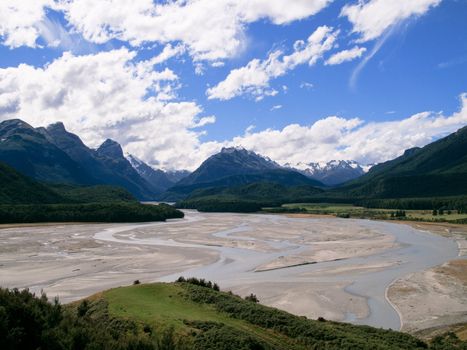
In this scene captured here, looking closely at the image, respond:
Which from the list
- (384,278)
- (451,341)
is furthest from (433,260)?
(451,341)

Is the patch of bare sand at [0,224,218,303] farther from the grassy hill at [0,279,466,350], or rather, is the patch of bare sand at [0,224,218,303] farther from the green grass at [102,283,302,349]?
the grassy hill at [0,279,466,350]

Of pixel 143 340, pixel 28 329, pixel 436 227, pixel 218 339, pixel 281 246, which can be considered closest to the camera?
pixel 28 329

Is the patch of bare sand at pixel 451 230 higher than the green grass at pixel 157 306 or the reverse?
the reverse

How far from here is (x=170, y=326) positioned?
25.3 metres

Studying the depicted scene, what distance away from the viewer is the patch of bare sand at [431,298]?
44.3 metres

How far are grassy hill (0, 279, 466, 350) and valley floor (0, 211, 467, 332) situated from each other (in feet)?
48.4

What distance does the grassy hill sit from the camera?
18.9 m

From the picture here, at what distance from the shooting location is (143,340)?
68.6 feet

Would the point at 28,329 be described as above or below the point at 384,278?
above

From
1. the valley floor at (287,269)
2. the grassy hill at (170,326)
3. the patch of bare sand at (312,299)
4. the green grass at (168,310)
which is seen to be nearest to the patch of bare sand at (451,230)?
the valley floor at (287,269)

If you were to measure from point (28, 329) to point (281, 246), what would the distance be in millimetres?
90732

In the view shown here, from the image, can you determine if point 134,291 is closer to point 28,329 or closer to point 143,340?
point 143,340

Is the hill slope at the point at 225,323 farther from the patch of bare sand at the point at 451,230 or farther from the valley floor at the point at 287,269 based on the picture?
the patch of bare sand at the point at 451,230

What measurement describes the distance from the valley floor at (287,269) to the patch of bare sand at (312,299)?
12cm
